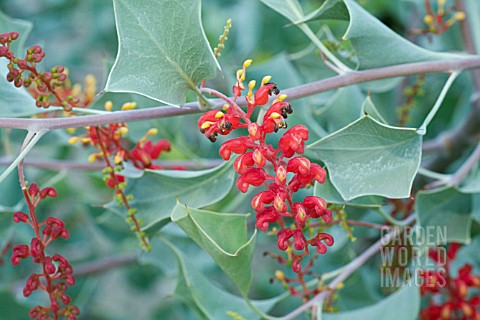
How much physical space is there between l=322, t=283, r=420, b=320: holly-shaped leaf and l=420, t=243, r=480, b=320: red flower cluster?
46 mm

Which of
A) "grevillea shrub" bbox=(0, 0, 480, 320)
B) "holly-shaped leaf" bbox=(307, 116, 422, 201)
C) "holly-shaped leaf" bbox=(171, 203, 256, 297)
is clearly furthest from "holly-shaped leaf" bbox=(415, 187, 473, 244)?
"holly-shaped leaf" bbox=(171, 203, 256, 297)

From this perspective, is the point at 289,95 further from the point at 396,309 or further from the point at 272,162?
the point at 396,309

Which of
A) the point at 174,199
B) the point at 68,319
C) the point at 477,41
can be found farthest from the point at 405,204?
the point at 68,319

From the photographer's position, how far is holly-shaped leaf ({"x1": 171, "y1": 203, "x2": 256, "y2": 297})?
736 mm

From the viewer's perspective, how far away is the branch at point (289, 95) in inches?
29.2

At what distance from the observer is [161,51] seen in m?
0.71

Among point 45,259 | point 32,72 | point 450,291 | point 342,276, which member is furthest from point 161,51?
point 450,291

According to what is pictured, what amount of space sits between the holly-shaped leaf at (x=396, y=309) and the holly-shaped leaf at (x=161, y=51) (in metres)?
0.37

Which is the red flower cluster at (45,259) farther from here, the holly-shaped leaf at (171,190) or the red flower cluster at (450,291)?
the red flower cluster at (450,291)

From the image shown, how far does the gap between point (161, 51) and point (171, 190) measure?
0.73 ft

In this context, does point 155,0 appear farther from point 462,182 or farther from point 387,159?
point 462,182

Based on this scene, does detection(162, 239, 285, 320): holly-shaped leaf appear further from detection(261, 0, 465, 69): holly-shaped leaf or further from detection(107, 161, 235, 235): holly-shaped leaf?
detection(261, 0, 465, 69): holly-shaped leaf

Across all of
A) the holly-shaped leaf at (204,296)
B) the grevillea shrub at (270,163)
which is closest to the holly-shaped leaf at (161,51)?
the grevillea shrub at (270,163)

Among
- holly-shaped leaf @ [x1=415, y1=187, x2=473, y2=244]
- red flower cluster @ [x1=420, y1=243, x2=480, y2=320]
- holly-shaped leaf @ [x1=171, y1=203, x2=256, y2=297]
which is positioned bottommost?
red flower cluster @ [x1=420, y1=243, x2=480, y2=320]
